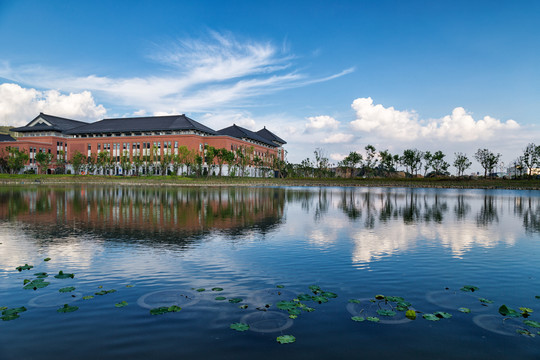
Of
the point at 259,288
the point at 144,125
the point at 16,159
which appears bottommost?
the point at 259,288

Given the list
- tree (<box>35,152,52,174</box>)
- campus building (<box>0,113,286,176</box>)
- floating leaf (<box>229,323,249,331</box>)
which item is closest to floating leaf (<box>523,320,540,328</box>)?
floating leaf (<box>229,323,249,331</box>)

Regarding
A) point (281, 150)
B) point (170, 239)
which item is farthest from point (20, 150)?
point (170, 239)

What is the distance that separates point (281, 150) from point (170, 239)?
140 meters

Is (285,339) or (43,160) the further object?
(43,160)

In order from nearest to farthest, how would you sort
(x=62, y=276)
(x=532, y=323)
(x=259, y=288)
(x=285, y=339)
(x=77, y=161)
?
(x=285, y=339) < (x=532, y=323) < (x=259, y=288) < (x=62, y=276) < (x=77, y=161)

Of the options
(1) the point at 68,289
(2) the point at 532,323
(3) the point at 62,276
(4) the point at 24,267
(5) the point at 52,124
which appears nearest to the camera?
(2) the point at 532,323

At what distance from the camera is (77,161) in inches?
4072

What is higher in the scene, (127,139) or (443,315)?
(127,139)

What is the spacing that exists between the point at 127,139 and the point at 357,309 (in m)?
111

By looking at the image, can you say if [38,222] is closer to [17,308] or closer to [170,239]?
[170,239]

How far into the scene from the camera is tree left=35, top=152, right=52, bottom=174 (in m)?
102

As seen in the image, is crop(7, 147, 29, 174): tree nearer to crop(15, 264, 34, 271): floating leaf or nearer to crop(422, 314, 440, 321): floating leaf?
crop(15, 264, 34, 271): floating leaf

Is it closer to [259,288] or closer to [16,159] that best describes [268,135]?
[16,159]

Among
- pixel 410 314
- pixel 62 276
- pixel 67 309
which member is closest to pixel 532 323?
pixel 410 314
